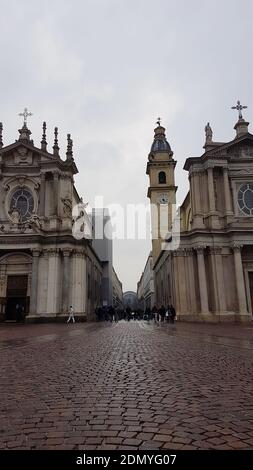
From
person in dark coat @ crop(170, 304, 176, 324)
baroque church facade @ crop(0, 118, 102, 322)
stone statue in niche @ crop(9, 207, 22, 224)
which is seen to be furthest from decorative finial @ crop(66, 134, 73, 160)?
person in dark coat @ crop(170, 304, 176, 324)

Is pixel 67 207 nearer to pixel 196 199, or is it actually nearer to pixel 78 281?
pixel 78 281

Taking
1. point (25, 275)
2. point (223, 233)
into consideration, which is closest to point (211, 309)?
point (223, 233)

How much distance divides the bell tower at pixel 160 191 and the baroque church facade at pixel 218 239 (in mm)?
25188

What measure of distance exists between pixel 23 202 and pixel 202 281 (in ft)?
62.7

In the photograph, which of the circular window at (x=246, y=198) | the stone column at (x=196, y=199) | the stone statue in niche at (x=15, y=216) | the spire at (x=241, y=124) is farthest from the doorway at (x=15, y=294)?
the spire at (x=241, y=124)

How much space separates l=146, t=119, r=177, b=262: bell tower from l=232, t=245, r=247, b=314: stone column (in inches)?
1145

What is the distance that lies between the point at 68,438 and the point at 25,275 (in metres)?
32.4

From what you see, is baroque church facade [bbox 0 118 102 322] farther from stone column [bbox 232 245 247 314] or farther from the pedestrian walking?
stone column [bbox 232 245 247 314]

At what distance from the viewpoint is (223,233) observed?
107 feet

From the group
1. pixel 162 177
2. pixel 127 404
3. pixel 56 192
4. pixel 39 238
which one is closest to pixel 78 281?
pixel 39 238

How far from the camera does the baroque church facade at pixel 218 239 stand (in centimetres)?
3169

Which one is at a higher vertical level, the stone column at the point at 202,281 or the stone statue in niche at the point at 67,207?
the stone statue in niche at the point at 67,207

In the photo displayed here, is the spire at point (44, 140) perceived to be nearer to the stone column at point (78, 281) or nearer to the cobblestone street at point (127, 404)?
the stone column at point (78, 281)

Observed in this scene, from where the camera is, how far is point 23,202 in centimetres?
3641
